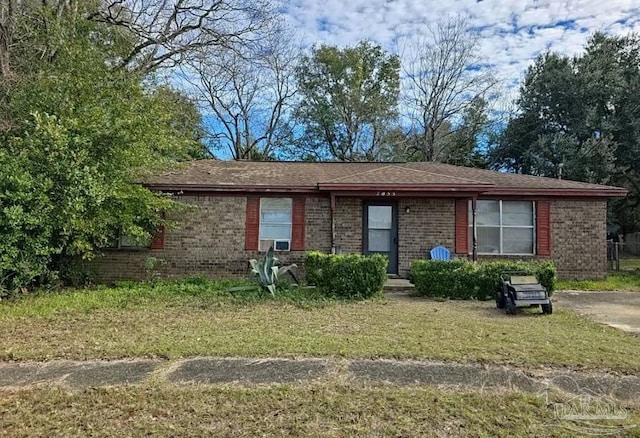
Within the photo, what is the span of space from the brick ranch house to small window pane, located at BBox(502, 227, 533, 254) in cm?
3

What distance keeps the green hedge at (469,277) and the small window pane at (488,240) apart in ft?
10.3

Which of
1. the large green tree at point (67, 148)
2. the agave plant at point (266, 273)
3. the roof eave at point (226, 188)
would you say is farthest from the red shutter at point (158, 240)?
the agave plant at point (266, 273)

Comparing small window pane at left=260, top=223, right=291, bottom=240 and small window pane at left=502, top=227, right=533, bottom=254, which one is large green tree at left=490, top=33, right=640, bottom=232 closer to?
small window pane at left=502, top=227, right=533, bottom=254

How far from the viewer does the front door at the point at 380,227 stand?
12.0 metres

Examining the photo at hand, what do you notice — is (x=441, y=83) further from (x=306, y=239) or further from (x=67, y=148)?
(x=67, y=148)

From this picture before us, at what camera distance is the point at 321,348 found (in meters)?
5.09

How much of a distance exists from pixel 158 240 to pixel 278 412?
30.8 ft

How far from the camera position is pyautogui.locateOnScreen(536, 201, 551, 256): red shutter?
11984mm

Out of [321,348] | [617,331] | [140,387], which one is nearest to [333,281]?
[321,348]

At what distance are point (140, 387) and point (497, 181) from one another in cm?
1106

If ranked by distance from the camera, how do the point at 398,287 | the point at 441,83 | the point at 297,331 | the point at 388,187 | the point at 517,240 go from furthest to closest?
the point at 441,83 → the point at 517,240 → the point at 388,187 → the point at 398,287 → the point at 297,331

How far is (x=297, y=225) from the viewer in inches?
469

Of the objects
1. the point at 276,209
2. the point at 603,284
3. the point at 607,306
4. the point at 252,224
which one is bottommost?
the point at 607,306

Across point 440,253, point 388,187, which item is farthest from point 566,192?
point 388,187
